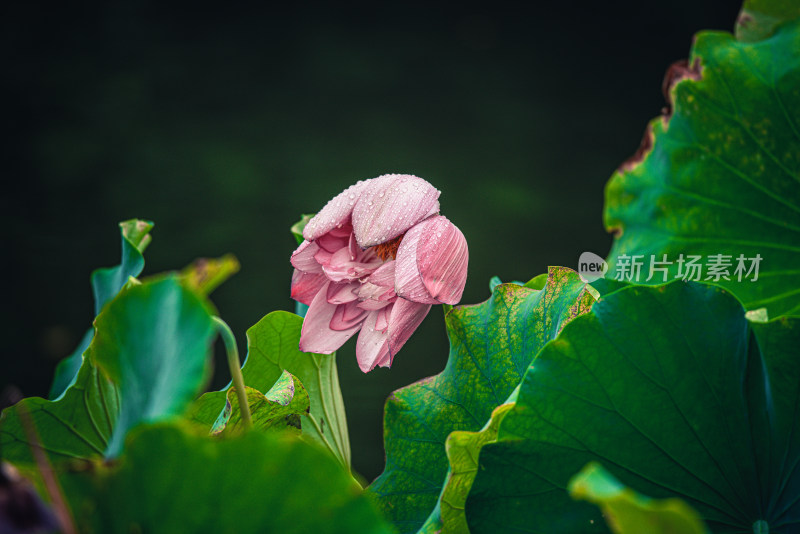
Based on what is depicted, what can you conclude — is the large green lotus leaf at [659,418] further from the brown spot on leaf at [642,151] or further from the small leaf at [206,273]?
the brown spot on leaf at [642,151]

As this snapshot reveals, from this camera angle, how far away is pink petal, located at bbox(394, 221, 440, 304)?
275 mm

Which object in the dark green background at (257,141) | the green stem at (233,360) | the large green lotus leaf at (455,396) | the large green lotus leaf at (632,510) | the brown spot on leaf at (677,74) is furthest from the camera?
the dark green background at (257,141)

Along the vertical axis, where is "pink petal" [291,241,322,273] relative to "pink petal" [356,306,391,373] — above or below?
above

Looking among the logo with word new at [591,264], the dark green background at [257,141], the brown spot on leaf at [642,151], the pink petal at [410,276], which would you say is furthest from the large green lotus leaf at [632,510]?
the dark green background at [257,141]

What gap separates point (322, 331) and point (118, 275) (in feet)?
0.48

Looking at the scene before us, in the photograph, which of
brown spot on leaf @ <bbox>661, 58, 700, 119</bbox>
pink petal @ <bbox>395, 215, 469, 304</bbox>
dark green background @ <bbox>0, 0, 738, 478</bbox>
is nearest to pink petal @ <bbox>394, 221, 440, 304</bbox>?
pink petal @ <bbox>395, 215, 469, 304</bbox>

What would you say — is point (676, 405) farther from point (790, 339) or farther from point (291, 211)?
point (291, 211)

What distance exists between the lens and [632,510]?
0.11m

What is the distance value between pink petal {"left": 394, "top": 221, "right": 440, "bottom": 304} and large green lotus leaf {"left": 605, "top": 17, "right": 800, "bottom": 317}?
0.17 metres

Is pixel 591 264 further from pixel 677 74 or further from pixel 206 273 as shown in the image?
pixel 206 273

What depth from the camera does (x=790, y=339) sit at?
0.24 metres

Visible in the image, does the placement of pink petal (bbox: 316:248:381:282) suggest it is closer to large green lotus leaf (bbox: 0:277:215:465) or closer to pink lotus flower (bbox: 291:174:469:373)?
pink lotus flower (bbox: 291:174:469:373)

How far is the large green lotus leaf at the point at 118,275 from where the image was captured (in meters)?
0.35

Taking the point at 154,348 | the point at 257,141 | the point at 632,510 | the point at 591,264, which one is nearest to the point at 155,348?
the point at 154,348
